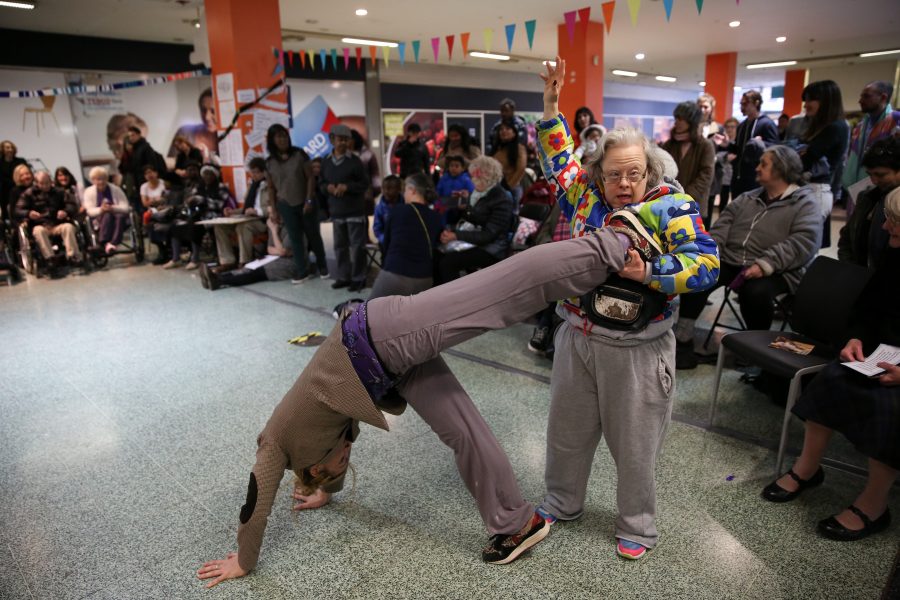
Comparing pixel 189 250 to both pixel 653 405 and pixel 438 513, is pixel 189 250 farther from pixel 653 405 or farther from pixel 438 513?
pixel 653 405

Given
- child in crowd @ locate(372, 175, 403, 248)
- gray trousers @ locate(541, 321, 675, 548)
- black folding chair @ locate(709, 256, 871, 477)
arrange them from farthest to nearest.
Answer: child in crowd @ locate(372, 175, 403, 248) < black folding chair @ locate(709, 256, 871, 477) < gray trousers @ locate(541, 321, 675, 548)

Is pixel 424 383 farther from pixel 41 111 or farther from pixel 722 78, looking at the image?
pixel 722 78

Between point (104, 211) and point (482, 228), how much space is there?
541 centimetres

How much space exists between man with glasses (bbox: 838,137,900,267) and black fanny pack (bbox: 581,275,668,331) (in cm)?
155

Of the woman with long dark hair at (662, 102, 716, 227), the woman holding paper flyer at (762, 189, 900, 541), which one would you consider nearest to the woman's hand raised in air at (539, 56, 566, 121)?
the woman holding paper flyer at (762, 189, 900, 541)

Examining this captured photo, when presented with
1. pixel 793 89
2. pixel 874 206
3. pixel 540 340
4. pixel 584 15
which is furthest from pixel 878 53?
pixel 540 340

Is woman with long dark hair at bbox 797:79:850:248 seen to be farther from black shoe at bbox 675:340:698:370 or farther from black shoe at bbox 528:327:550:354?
black shoe at bbox 528:327:550:354

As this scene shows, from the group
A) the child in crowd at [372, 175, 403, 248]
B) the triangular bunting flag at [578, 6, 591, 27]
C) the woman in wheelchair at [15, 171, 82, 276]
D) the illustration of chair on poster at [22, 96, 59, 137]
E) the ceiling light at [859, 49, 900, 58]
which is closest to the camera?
the child in crowd at [372, 175, 403, 248]

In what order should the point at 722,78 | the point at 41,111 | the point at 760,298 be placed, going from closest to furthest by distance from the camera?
the point at 760,298
the point at 41,111
the point at 722,78

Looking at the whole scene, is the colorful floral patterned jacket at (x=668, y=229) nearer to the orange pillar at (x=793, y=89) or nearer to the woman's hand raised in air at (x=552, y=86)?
the woman's hand raised in air at (x=552, y=86)

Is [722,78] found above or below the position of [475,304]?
above

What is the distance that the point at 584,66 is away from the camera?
864 cm

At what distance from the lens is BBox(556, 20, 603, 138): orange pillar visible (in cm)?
865

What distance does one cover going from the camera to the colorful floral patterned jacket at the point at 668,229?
1.51 m
